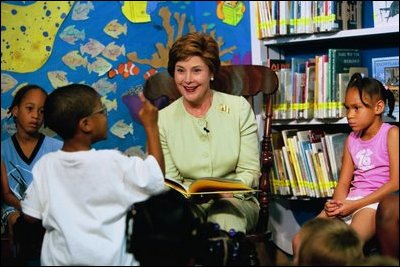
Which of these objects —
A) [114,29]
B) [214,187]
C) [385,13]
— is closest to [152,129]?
[214,187]

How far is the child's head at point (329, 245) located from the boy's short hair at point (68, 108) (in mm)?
764

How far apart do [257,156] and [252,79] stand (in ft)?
1.47

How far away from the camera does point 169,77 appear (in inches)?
125

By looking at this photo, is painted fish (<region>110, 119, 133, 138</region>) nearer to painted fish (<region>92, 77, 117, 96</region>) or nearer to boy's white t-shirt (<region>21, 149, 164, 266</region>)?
painted fish (<region>92, 77, 117, 96</region>)

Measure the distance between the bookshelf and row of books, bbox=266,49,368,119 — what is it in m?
0.06

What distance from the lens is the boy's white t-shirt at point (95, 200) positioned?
79.0 inches

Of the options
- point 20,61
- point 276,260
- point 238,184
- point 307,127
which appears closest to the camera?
point 276,260

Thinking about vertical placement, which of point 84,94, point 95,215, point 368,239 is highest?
point 84,94

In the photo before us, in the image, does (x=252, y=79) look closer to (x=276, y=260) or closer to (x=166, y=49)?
(x=166, y=49)

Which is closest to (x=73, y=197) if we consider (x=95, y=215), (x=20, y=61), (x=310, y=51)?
(x=95, y=215)

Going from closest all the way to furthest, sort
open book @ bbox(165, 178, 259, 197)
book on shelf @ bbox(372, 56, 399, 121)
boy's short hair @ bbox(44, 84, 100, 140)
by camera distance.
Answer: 1. boy's short hair @ bbox(44, 84, 100, 140)
2. open book @ bbox(165, 178, 259, 197)
3. book on shelf @ bbox(372, 56, 399, 121)

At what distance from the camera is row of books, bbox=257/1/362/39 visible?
3.26 m

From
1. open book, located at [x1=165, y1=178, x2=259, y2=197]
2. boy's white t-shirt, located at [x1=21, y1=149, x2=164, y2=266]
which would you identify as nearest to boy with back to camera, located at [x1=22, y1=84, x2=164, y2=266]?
boy's white t-shirt, located at [x1=21, y1=149, x2=164, y2=266]

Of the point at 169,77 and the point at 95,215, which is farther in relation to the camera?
the point at 169,77
